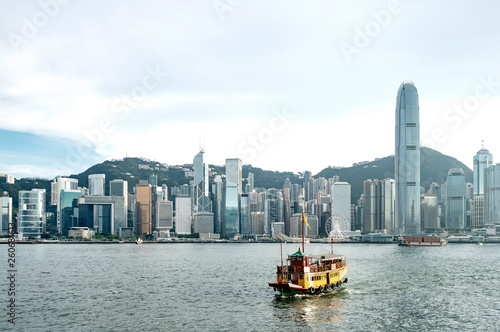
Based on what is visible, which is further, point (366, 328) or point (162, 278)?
point (162, 278)

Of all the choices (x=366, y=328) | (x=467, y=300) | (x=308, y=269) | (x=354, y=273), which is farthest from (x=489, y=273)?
(x=366, y=328)

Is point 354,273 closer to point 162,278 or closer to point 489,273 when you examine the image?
point 489,273

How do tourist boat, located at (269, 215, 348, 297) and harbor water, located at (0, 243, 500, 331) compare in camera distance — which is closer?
harbor water, located at (0, 243, 500, 331)

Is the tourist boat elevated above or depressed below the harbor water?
above

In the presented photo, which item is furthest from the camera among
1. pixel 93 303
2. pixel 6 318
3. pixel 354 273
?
pixel 354 273

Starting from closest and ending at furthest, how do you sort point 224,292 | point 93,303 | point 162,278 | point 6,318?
point 6,318
point 93,303
point 224,292
point 162,278

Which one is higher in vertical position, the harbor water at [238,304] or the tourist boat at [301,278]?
the tourist boat at [301,278]

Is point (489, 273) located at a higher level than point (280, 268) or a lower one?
lower

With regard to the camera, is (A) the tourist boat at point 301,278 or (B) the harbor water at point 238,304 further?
(A) the tourist boat at point 301,278

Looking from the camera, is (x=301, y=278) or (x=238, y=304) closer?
(x=238, y=304)

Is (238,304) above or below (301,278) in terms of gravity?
below
